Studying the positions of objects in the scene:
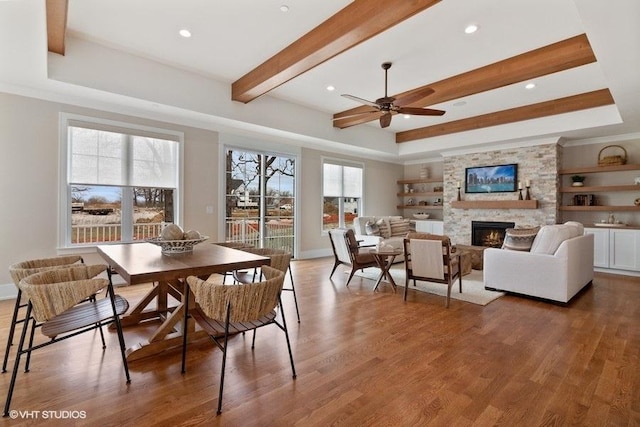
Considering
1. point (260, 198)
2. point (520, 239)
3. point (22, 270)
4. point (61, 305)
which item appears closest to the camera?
point (61, 305)

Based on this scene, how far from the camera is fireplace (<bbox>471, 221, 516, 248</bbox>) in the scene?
23.3 feet

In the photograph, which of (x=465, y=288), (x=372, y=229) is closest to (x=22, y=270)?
(x=465, y=288)

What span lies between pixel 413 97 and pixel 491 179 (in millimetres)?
4507

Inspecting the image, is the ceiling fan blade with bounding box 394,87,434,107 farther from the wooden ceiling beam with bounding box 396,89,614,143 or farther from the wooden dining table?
the wooden ceiling beam with bounding box 396,89,614,143

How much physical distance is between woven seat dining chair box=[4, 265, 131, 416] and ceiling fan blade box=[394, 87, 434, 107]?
11.8 feet

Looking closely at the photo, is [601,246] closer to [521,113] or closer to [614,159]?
[614,159]

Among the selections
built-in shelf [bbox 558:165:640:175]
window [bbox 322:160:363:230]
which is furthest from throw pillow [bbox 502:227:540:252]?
window [bbox 322:160:363:230]

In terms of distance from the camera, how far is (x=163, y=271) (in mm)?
2041

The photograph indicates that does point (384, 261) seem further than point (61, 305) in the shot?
Yes

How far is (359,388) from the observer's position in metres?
2.07

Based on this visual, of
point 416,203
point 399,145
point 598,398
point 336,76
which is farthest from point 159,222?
point 416,203

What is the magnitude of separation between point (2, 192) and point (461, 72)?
6335 millimetres

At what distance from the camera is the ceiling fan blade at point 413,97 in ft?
11.9

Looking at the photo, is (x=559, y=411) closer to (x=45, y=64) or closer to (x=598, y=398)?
(x=598, y=398)
